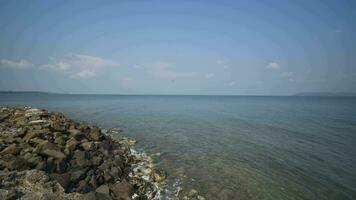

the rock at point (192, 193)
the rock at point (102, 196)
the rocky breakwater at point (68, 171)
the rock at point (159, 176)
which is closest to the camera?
the rock at point (102, 196)

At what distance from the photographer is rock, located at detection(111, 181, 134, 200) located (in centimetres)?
922

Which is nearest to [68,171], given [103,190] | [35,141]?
[103,190]

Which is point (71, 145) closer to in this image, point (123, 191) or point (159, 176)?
point (159, 176)

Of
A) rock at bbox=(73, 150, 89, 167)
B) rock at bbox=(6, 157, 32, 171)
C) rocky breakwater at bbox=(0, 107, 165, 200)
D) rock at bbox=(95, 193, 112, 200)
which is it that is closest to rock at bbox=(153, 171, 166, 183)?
rocky breakwater at bbox=(0, 107, 165, 200)

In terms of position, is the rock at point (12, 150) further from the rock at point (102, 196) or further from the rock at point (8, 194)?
the rock at point (102, 196)

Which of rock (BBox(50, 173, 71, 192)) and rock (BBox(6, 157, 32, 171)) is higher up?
rock (BBox(6, 157, 32, 171))

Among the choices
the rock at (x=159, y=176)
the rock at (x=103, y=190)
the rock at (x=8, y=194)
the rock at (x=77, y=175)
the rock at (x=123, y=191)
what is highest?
the rock at (x=8, y=194)

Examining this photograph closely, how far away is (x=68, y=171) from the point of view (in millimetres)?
10891

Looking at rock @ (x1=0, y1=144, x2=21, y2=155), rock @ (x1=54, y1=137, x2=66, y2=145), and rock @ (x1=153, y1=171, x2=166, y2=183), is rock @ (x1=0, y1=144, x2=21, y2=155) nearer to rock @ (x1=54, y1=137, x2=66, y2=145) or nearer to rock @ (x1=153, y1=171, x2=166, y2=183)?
rock @ (x1=54, y1=137, x2=66, y2=145)

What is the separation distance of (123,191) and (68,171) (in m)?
3.55

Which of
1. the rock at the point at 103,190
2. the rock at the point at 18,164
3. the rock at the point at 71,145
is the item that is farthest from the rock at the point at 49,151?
the rock at the point at 103,190

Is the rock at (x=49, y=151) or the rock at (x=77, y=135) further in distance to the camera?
the rock at (x=77, y=135)

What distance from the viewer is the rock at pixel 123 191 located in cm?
A: 922

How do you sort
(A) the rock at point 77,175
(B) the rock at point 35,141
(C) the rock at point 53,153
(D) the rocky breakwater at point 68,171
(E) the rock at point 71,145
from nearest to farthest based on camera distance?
1. (D) the rocky breakwater at point 68,171
2. (A) the rock at point 77,175
3. (C) the rock at point 53,153
4. (B) the rock at point 35,141
5. (E) the rock at point 71,145
